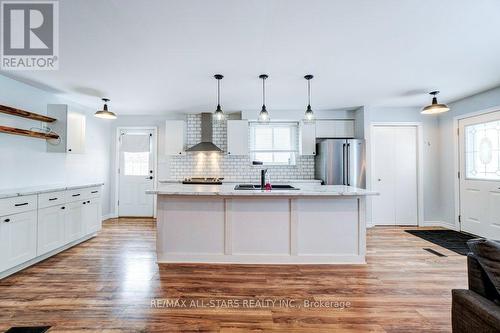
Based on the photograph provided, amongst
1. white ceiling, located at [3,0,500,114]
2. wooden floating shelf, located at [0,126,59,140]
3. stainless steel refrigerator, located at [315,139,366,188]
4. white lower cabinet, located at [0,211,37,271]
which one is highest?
white ceiling, located at [3,0,500,114]

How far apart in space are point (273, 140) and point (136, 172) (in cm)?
343

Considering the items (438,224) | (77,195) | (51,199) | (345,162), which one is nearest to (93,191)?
(77,195)

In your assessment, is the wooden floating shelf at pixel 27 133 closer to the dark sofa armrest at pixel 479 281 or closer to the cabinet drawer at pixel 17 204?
the cabinet drawer at pixel 17 204

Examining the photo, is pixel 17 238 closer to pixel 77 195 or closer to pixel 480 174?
pixel 77 195

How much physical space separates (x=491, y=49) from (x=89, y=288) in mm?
5022

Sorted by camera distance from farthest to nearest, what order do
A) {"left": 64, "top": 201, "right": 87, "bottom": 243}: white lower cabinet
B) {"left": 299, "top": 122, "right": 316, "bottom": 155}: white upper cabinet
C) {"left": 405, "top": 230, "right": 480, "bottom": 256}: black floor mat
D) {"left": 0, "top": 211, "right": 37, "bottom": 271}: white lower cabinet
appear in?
{"left": 299, "top": 122, "right": 316, "bottom": 155}: white upper cabinet
{"left": 405, "top": 230, "right": 480, "bottom": 256}: black floor mat
{"left": 64, "top": 201, "right": 87, "bottom": 243}: white lower cabinet
{"left": 0, "top": 211, "right": 37, "bottom": 271}: white lower cabinet

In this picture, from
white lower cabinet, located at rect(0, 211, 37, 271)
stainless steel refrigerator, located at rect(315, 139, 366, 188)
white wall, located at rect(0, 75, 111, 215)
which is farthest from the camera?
stainless steel refrigerator, located at rect(315, 139, 366, 188)

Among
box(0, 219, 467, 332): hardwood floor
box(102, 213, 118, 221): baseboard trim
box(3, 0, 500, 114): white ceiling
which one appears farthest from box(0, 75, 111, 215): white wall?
box(0, 219, 467, 332): hardwood floor

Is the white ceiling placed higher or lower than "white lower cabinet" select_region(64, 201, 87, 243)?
higher

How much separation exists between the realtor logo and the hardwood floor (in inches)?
99.4

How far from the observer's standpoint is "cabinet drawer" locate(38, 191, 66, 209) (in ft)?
10.5

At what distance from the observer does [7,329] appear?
1897 millimetres

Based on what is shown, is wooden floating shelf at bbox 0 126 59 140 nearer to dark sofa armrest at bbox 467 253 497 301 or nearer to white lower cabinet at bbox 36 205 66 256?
white lower cabinet at bbox 36 205 66 256

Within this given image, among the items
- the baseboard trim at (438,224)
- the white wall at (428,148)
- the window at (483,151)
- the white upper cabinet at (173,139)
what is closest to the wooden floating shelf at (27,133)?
the white upper cabinet at (173,139)
